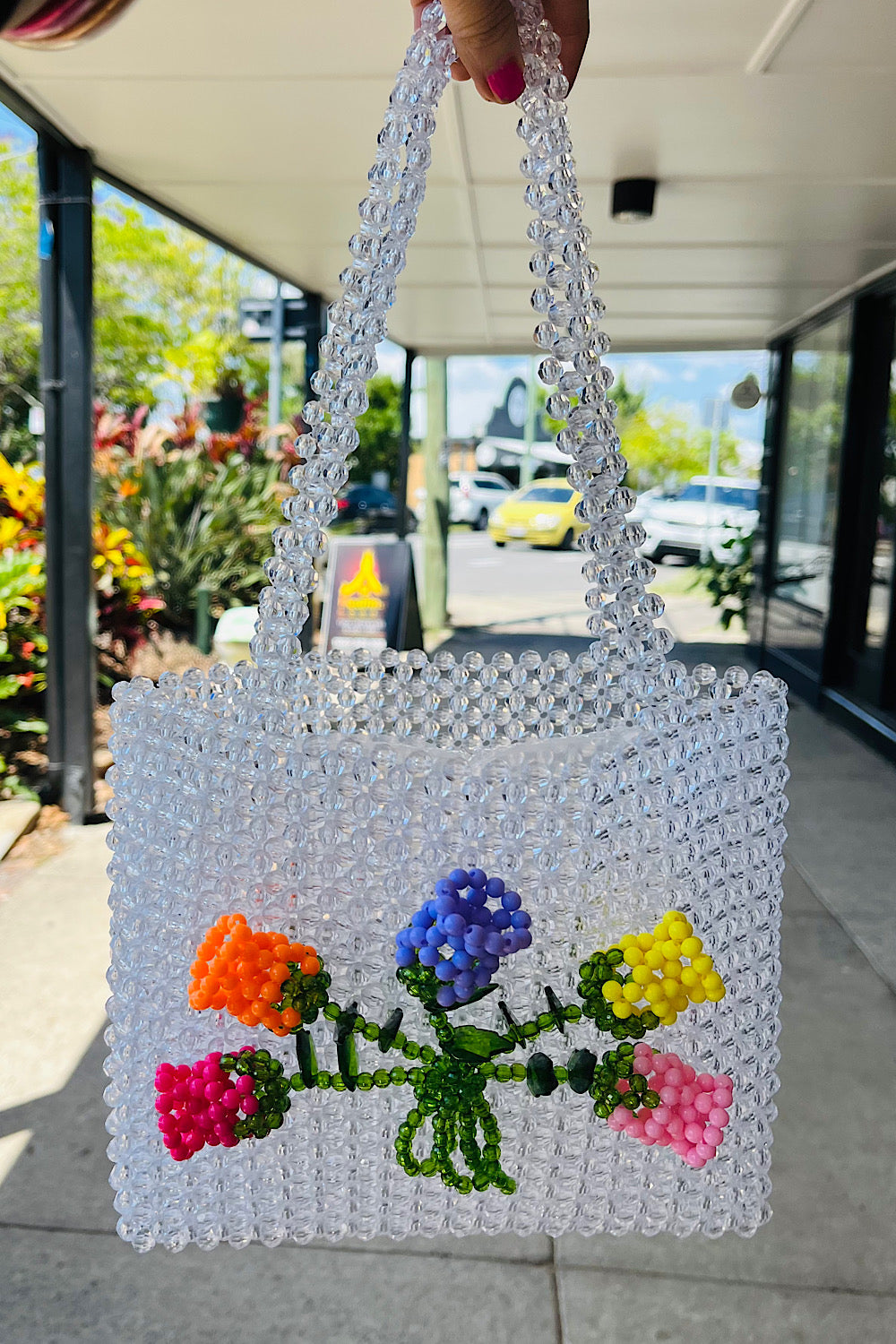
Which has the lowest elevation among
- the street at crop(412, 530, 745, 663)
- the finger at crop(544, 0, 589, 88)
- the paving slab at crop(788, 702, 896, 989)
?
the paving slab at crop(788, 702, 896, 989)

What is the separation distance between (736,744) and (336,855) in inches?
13.6

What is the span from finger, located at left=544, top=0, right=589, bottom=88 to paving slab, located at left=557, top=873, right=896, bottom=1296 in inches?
72.5

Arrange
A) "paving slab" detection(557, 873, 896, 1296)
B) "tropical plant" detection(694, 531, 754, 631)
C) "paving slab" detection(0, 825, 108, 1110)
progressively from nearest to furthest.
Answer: "paving slab" detection(557, 873, 896, 1296)
"paving slab" detection(0, 825, 108, 1110)
"tropical plant" detection(694, 531, 754, 631)

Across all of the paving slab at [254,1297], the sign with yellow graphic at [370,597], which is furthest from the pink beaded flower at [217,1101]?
the sign with yellow graphic at [370,597]

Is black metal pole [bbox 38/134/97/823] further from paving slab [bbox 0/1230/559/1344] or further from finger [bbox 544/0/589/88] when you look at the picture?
finger [bbox 544/0/589/88]

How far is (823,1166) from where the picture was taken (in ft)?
7.07

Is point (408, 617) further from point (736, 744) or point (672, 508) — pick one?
point (736, 744)

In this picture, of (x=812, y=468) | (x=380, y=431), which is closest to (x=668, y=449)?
(x=812, y=468)

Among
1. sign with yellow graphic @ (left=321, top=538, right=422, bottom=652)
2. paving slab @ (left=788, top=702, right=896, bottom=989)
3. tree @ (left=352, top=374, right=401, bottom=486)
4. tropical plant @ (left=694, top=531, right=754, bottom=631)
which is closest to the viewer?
paving slab @ (left=788, top=702, right=896, bottom=989)

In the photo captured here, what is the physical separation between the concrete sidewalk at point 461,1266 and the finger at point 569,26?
5.82 ft

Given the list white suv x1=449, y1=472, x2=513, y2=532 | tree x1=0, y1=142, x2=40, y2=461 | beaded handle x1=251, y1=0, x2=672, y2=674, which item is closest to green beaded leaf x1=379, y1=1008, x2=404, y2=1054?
beaded handle x1=251, y1=0, x2=672, y2=674

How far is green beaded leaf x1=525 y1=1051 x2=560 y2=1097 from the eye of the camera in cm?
Answer: 89

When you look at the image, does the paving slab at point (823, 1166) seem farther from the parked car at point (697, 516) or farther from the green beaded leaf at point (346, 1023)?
the parked car at point (697, 516)

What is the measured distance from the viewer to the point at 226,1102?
0.88m
